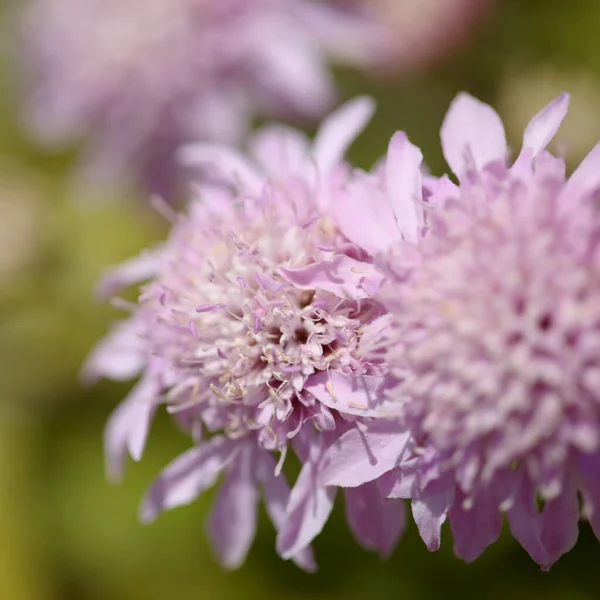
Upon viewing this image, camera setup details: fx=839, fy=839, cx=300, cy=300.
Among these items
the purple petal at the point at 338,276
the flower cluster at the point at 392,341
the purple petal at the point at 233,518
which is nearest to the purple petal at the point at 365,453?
the flower cluster at the point at 392,341

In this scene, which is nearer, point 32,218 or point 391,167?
point 391,167

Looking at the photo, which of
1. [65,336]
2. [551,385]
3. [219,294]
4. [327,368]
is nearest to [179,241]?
[219,294]

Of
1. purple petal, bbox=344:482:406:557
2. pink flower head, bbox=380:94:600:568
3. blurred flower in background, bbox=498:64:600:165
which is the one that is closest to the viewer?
pink flower head, bbox=380:94:600:568

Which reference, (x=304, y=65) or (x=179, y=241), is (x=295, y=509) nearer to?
(x=179, y=241)

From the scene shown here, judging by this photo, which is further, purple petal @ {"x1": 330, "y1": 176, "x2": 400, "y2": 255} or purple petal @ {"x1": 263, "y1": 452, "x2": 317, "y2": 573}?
purple petal @ {"x1": 263, "y1": 452, "x2": 317, "y2": 573}

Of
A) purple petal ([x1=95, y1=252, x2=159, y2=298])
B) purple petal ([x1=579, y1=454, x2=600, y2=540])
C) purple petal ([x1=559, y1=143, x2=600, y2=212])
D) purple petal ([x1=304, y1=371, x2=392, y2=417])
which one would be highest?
purple petal ([x1=95, y1=252, x2=159, y2=298])

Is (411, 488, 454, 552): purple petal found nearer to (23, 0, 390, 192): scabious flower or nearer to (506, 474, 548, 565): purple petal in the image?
(506, 474, 548, 565): purple petal

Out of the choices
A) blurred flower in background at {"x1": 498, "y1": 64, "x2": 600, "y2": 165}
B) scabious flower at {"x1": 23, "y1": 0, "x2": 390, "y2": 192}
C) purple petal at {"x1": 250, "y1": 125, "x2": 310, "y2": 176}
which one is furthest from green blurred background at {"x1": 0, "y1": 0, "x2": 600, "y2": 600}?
purple petal at {"x1": 250, "y1": 125, "x2": 310, "y2": 176}

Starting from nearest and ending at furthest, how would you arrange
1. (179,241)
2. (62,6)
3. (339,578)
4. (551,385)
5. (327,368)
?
(551,385)
(327,368)
(179,241)
(339,578)
(62,6)
